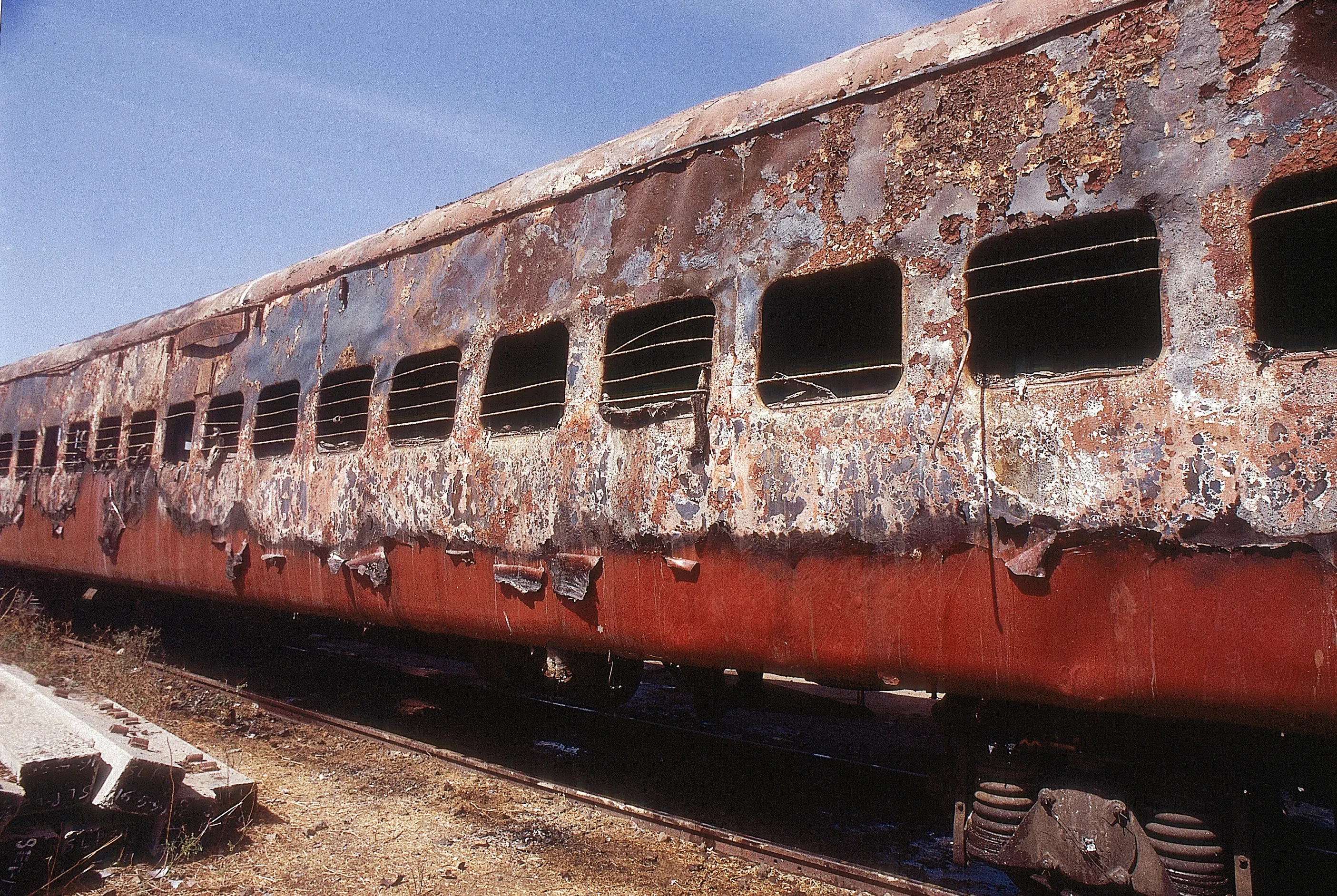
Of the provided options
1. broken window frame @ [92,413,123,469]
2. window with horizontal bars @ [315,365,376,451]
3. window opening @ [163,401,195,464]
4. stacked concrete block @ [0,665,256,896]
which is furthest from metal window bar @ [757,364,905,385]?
broken window frame @ [92,413,123,469]

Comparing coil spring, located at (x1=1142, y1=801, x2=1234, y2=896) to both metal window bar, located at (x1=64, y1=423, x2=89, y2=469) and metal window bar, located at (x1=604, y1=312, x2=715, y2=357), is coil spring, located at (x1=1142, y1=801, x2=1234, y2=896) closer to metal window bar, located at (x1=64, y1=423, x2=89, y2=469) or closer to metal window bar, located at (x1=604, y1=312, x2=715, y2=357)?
metal window bar, located at (x1=604, y1=312, x2=715, y2=357)

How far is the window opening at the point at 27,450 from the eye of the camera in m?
9.28

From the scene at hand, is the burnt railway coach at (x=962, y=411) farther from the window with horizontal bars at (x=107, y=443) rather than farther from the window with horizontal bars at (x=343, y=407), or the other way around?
the window with horizontal bars at (x=107, y=443)

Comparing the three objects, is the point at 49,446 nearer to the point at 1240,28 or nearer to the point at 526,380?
the point at 526,380

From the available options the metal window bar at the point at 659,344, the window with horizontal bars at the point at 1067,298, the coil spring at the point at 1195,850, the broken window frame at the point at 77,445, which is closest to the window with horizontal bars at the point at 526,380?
the metal window bar at the point at 659,344

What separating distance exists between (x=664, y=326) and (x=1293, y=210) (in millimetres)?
2229

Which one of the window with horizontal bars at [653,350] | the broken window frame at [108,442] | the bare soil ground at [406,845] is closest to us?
the bare soil ground at [406,845]

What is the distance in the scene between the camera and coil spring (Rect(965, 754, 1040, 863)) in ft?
9.20

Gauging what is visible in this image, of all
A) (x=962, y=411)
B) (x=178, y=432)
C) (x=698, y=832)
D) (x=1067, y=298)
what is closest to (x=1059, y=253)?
(x=962, y=411)

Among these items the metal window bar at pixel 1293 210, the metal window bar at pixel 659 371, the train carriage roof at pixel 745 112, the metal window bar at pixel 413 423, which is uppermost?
the train carriage roof at pixel 745 112

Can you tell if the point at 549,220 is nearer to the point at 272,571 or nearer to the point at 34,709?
the point at 272,571

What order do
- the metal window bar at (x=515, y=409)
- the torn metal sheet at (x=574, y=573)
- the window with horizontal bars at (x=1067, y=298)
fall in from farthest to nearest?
1. the metal window bar at (x=515, y=409)
2. the torn metal sheet at (x=574, y=573)
3. the window with horizontal bars at (x=1067, y=298)

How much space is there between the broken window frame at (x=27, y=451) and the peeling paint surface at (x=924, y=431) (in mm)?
6601

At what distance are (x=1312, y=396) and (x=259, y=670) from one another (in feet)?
27.9
